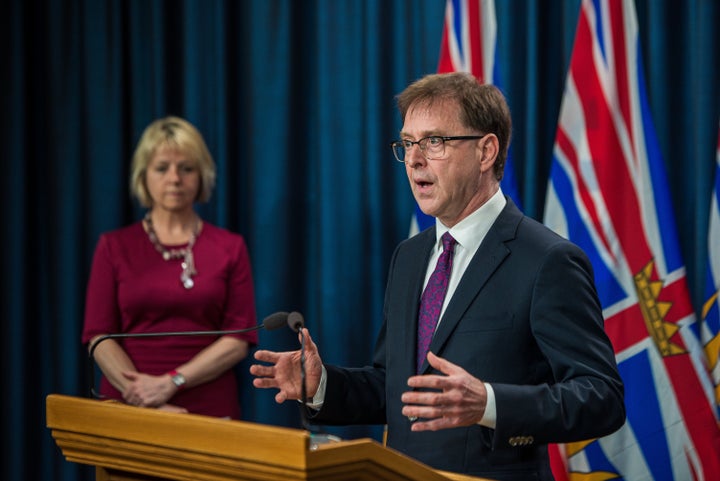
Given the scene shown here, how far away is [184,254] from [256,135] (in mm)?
829

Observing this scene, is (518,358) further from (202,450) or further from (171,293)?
(171,293)

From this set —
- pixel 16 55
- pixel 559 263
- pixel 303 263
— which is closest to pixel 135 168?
pixel 303 263

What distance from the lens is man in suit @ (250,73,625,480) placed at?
1978mm

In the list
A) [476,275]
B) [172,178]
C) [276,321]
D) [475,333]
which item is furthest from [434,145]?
[172,178]

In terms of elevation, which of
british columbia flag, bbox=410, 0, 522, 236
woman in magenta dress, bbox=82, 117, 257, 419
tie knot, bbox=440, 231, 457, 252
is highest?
british columbia flag, bbox=410, 0, 522, 236

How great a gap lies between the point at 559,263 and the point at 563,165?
58.6 inches

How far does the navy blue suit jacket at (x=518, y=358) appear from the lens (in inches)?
78.3

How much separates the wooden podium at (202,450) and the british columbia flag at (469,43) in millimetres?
2126

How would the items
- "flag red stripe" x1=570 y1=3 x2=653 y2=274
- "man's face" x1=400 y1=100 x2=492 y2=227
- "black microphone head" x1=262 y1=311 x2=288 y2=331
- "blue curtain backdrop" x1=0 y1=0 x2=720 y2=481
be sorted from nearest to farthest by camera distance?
1. "black microphone head" x1=262 y1=311 x2=288 y2=331
2. "man's face" x1=400 y1=100 x2=492 y2=227
3. "flag red stripe" x1=570 y1=3 x2=653 y2=274
4. "blue curtain backdrop" x1=0 y1=0 x2=720 y2=481

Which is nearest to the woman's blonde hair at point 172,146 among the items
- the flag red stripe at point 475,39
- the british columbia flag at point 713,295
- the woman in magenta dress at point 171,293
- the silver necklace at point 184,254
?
the woman in magenta dress at point 171,293

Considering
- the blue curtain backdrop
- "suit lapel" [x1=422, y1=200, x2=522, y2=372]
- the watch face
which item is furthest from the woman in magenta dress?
"suit lapel" [x1=422, y1=200, x2=522, y2=372]

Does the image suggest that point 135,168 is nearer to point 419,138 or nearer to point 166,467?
point 419,138

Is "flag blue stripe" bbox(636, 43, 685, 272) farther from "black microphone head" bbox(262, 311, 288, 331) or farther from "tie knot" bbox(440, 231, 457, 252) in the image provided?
"black microphone head" bbox(262, 311, 288, 331)

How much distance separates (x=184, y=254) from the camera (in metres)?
3.72
